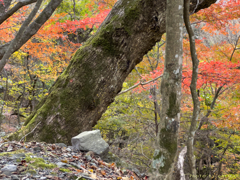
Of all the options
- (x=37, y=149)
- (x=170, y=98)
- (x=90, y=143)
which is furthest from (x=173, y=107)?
(x=37, y=149)

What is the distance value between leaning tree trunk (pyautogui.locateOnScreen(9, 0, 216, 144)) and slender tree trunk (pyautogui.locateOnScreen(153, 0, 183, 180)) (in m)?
1.61

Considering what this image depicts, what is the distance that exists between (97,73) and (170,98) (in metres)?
1.86

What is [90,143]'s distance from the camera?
9.66 ft

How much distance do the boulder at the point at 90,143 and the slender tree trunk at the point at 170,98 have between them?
1251mm

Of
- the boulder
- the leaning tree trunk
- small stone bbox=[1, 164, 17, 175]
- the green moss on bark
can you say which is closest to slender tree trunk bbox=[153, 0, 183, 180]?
the green moss on bark

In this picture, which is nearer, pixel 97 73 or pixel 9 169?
pixel 9 169

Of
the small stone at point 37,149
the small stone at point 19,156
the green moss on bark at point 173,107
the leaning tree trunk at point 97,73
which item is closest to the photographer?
the small stone at point 19,156

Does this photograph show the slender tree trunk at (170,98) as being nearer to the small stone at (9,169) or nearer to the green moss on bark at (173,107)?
the green moss on bark at (173,107)

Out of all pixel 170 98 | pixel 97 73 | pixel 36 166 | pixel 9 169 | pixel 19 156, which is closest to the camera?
pixel 9 169

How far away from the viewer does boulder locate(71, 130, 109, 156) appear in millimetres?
2869

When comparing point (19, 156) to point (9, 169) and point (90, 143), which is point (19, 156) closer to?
point (9, 169)

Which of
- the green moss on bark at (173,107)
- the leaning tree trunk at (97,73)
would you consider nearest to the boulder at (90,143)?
the leaning tree trunk at (97,73)

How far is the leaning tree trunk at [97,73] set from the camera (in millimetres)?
3434

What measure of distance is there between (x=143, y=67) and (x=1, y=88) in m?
10.9
